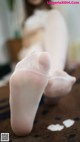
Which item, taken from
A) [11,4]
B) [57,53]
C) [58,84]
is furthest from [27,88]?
[11,4]

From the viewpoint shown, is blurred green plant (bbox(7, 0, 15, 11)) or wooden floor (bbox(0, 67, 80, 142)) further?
blurred green plant (bbox(7, 0, 15, 11))

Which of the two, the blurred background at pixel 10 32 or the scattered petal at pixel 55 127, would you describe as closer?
the scattered petal at pixel 55 127

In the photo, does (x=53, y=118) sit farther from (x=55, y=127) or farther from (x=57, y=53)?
(x=57, y=53)

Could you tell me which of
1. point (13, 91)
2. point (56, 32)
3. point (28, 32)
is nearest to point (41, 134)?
point (13, 91)

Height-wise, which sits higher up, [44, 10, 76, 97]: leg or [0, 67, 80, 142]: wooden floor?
[44, 10, 76, 97]: leg

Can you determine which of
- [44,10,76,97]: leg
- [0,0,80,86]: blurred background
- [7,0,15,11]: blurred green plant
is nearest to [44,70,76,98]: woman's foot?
[44,10,76,97]: leg

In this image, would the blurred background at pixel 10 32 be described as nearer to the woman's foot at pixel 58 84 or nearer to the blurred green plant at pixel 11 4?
the blurred green plant at pixel 11 4

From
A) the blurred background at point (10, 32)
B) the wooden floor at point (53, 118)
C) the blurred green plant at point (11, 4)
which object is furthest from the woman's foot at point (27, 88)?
the blurred green plant at point (11, 4)

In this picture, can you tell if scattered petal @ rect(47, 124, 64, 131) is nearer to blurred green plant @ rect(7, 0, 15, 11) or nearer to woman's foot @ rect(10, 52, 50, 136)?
woman's foot @ rect(10, 52, 50, 136)
